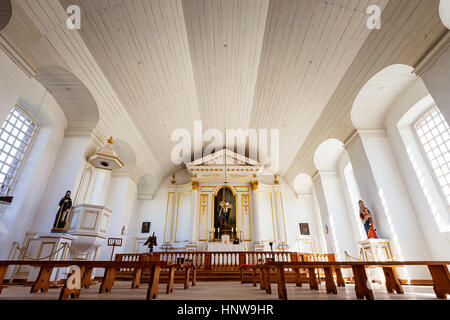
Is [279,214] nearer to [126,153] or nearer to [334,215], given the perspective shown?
[334,215]

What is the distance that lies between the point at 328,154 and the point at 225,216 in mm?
5213

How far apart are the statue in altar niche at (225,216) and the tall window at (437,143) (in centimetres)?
697

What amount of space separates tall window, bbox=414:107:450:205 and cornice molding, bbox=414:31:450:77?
1410 mm

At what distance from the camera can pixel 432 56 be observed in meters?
4.27

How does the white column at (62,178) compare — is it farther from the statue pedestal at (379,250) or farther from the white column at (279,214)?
the white column at (279,214)

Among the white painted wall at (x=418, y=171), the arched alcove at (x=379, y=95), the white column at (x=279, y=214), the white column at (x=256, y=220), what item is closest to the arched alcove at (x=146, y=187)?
the white column at (x=256, y=220)

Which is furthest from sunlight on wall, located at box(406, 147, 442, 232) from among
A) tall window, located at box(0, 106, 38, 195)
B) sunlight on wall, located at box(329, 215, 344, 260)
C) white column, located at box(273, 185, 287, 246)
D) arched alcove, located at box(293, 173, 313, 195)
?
tall window, located at box(0, 106, 38, 195)

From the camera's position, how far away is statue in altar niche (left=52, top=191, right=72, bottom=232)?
17.0 ft

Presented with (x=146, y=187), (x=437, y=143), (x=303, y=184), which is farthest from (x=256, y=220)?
(x=437, y=143)

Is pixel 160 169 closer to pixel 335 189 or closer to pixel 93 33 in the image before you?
pixel 93 33

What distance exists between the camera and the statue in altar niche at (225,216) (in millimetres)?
10406

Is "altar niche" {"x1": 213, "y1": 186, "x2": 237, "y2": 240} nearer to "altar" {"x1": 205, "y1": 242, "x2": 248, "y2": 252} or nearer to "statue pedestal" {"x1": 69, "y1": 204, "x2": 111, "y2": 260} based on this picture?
"altar" {"x1": 205, "y1": 242, "x2": 248, "y2": 252}
